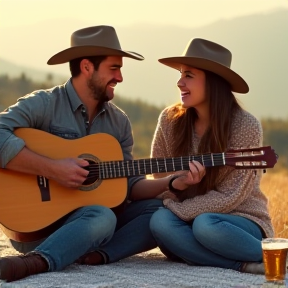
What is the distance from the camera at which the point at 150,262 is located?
515 centimetres

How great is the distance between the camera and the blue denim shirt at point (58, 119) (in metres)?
5.03

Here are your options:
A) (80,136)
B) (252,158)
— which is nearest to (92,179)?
(80,136)

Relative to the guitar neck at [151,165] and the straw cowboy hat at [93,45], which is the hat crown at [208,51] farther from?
the guitar neck at [151,165]

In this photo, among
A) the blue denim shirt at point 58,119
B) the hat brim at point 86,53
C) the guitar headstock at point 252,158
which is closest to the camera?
the guitar headstock at point 252,158

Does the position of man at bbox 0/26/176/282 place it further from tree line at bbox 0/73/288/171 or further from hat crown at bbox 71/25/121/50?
tree line at bbox 0/73/288/171

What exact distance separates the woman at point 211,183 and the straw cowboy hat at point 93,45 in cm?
34

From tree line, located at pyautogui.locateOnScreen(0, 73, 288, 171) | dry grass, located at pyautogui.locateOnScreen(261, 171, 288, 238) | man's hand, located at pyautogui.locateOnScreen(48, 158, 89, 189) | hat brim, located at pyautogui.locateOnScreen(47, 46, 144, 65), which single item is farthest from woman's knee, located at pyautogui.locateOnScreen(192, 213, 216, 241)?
tree line, located at pyautogui.locateOnScreen(0, 73, 288, 171)

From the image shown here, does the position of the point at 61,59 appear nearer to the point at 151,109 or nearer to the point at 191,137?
the point at 191,137

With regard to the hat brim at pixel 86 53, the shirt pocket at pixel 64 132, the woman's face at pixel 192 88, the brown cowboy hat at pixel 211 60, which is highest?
the hat brim at pixel 86 53

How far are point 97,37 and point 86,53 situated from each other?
0.12 metres

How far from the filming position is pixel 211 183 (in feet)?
16.4

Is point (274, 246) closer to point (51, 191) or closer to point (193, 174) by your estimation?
point (193, 174)

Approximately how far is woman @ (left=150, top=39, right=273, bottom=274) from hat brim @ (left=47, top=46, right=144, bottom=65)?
0.25 m

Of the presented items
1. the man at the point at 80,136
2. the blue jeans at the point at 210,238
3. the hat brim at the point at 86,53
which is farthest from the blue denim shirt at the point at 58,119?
the blue jeans at the point at 210,238
